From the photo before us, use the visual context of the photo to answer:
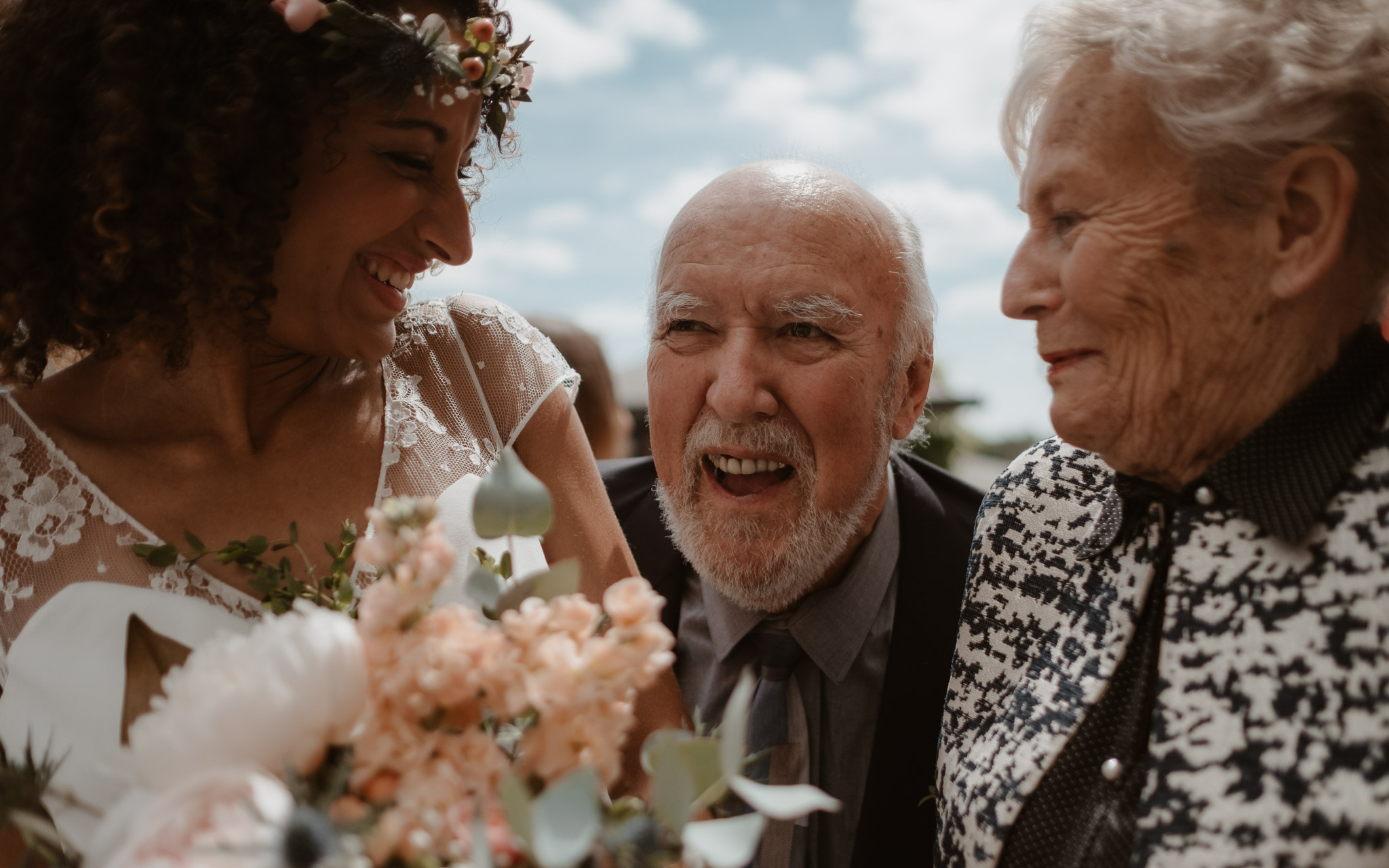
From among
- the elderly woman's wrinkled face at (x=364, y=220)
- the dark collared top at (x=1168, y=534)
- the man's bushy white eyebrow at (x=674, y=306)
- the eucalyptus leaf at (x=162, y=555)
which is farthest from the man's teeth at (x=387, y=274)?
the dark collared top at (x=1168, y=534)

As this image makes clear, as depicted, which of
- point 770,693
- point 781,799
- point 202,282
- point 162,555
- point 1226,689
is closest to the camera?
point 781,799

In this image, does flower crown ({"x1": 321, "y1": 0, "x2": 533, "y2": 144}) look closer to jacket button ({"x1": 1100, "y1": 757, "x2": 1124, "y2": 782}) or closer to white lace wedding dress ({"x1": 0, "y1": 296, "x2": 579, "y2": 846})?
white lace wedding dress ({"x1": 0, "y1": 296, "x2": 579, "y2": 846})

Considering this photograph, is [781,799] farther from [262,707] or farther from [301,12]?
[301,12]

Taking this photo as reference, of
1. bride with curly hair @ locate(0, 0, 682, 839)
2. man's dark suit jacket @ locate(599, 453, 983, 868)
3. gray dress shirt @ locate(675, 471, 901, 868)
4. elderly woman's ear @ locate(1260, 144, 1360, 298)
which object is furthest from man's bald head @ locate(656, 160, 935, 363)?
elderly woman's ear @ locate(1260, 144, 1360, 298)

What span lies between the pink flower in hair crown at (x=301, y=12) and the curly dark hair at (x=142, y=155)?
1.1 inches

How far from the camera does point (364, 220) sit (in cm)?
169

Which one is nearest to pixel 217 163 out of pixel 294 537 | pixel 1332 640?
pixel 294 537

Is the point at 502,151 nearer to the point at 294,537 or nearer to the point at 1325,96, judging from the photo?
the point at 294,537

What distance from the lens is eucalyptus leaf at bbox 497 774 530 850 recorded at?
0.80 m

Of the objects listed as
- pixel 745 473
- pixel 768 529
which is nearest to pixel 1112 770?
pixel 768 529

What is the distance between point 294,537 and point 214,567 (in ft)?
1.19

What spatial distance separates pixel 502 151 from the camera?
2172 mm

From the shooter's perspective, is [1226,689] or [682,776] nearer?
[682,776]

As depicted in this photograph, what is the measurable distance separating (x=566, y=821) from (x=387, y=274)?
1.25 m
